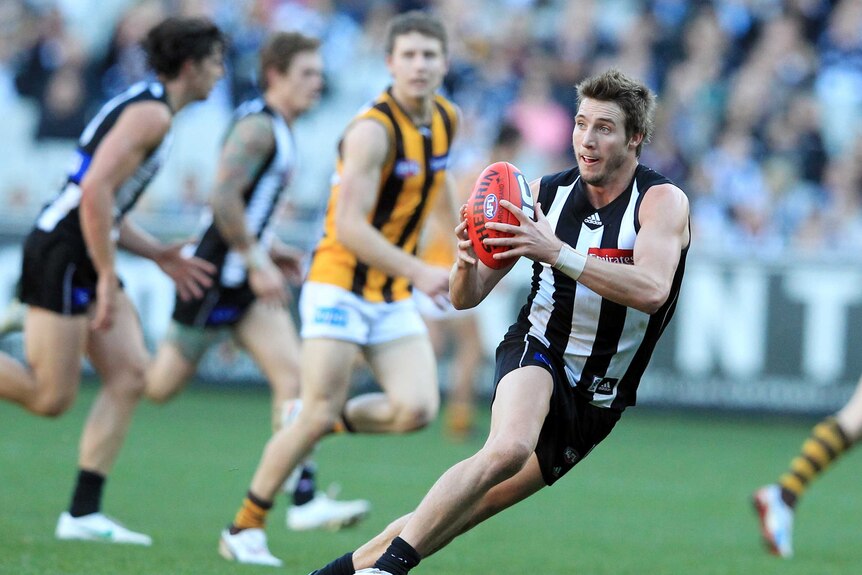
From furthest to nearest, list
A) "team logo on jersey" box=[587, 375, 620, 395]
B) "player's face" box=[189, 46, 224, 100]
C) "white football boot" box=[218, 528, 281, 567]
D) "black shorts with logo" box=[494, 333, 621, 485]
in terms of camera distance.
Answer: "player's face" box=[189, 46, 224, 100]
"white football boot" box=[218, 528, 281, 567]
"team logo on jersey" box=[587, 375, 620, 395]
"black shorts with logo" box=[494, 333, 621, 485]

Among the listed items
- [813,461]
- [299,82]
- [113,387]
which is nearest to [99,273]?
[113,387]

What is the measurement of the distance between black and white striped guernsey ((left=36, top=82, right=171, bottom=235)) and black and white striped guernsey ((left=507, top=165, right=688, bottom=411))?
2.33 meters

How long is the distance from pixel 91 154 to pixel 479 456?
9.56ft

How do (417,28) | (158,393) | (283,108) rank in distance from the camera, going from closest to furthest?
1. (417,28)
2. (283,108)
3. (158,393)

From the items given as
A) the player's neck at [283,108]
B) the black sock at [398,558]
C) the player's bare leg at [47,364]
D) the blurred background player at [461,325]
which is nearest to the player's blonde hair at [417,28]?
the player's neck at [283,108]

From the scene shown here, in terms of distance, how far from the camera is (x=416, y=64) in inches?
269

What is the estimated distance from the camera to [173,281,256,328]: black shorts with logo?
7.55 metres

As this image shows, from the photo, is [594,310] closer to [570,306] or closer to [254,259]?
[570,306]

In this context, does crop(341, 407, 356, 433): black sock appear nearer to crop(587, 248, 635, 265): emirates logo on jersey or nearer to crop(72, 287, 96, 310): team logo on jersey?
crop(72, 287, 96, 310): team logo on jersey

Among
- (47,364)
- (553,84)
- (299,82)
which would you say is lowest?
(47,364)

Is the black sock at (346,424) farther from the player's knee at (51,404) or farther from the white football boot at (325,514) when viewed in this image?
the player's knee at (51,404)

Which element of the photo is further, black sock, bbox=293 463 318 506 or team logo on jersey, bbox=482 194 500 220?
black sock, bbox=293 463 318 506

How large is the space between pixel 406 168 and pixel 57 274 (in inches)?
73.4

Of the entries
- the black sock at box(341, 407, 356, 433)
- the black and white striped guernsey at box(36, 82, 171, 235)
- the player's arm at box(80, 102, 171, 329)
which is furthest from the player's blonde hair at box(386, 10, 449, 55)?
the black sock at box(341, 407, 356, 433)
